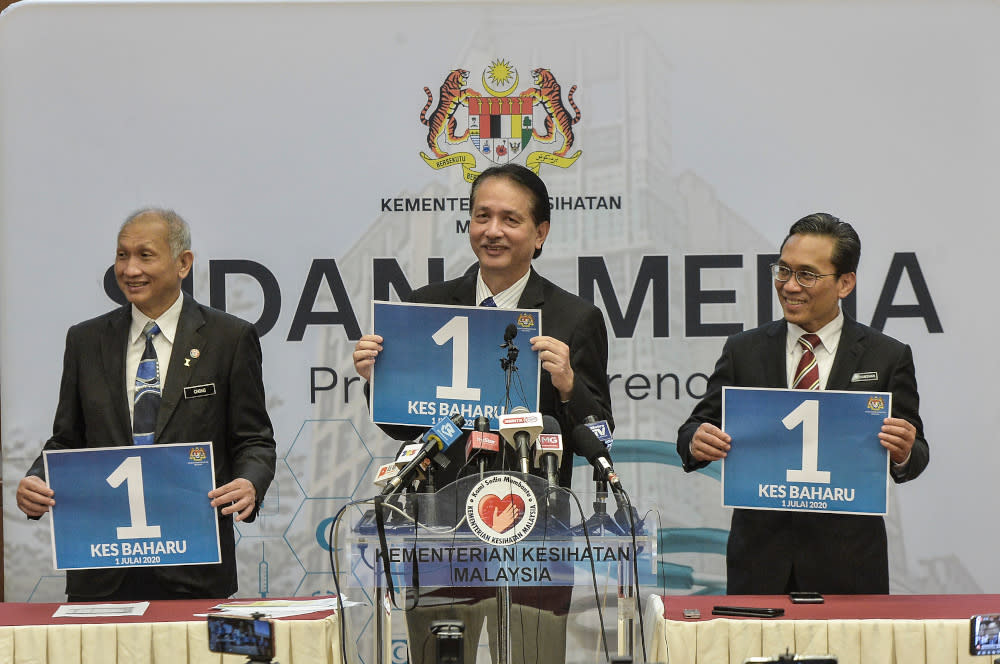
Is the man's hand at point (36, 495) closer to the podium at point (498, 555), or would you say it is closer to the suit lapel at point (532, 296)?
the podium at point (498, 555)

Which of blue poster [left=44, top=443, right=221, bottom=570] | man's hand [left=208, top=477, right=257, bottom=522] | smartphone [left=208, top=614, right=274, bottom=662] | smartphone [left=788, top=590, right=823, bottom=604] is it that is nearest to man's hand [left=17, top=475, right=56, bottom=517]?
blue poster [left=44, top=443, right=221, bottom=570]

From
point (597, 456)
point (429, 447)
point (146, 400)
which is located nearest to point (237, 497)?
point (146, 400)

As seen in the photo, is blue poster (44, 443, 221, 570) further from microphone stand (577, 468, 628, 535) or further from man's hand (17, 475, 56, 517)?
microphone stand (577, 468, 628, 535)

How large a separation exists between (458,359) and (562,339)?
1.31 feet

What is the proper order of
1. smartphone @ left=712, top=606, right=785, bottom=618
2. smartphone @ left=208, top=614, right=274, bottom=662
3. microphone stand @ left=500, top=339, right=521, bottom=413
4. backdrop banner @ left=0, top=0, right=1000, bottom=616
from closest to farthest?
smartphone @ left=208, top=614, right=274, bottom=662
microphone stand @ left=500, top=339, right=521, bottom=413
smartphone @ left=712, top=606, right=785, bottom=618
backdrop banner @ left=0, top=0, right=1000, bottom=616

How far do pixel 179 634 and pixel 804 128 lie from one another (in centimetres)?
373

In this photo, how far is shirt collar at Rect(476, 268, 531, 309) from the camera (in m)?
4.27

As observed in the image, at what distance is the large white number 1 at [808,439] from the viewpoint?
13.6 ft

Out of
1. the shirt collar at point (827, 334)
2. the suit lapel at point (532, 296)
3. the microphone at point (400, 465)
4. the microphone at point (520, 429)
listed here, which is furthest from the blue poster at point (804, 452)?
the microphone at point (400, 465)

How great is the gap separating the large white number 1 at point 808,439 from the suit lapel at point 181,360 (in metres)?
2.13

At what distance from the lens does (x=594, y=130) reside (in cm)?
575

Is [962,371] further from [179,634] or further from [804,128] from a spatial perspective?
[179,634]

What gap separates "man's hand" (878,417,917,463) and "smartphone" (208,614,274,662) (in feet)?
7.22

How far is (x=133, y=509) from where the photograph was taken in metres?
4.04
